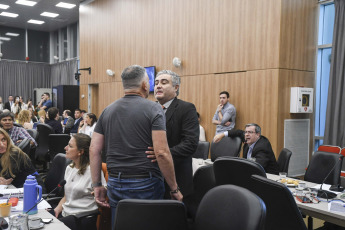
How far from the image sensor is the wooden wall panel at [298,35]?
17.9 ft

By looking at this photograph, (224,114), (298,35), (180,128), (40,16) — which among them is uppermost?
(40,16)

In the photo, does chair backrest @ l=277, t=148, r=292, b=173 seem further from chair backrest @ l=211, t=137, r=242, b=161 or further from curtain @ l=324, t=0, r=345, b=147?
curtain @ l=324, t=0, r=345, b=147

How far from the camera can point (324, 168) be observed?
11.4 ft

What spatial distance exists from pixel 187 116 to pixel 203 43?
4.73 metres

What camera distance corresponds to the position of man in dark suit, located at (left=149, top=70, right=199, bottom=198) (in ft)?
7.34

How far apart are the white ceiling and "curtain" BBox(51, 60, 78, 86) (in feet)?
5.37

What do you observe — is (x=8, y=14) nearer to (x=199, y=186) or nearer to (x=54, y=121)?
(x=54, y=121)

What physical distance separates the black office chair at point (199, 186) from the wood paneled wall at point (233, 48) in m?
3.19

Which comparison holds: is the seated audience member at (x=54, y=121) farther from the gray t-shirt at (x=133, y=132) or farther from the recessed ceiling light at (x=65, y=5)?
the recessed ceiling light at (x=65, y=5)

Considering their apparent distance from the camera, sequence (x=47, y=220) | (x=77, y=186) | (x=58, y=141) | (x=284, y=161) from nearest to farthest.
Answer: (x=47, y=220) < (x=77, y=186) < (x=284, y=161) < (x=58, y=141)

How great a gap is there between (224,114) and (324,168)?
2653 mm

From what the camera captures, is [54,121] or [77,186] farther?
[54,121]

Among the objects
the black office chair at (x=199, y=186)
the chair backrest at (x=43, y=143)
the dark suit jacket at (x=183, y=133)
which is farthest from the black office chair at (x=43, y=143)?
the dark suit jacket at (x=183, y=133)

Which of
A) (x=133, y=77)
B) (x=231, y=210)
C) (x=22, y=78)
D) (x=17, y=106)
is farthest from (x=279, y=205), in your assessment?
(x=22, y=78)
